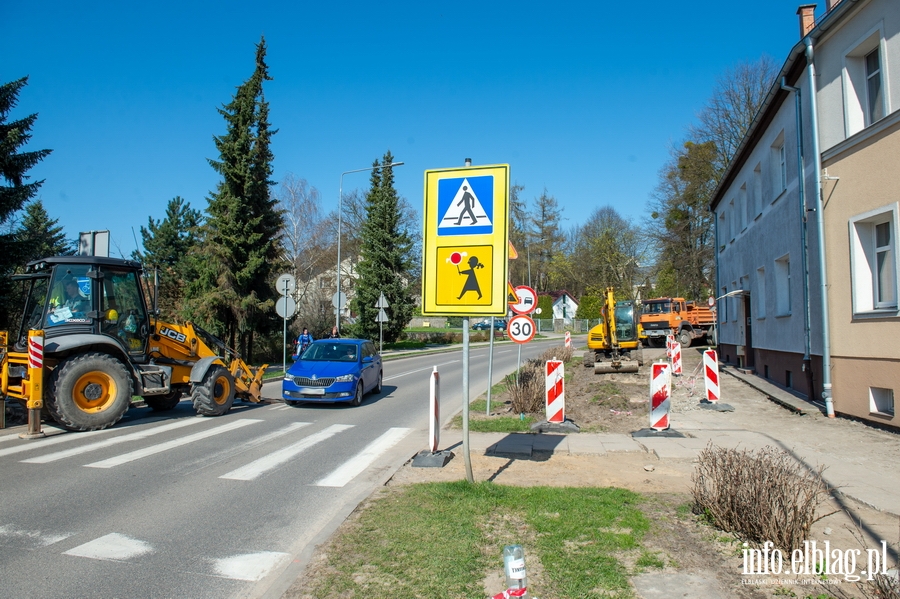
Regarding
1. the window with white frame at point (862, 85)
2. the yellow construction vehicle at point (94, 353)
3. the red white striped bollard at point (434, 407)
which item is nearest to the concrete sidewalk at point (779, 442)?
the red white striped bollard at point (434, 407)

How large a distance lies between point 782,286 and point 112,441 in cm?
1553

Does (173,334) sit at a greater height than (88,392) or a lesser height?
greater

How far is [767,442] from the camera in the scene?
9.31m

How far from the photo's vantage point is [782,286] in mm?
15867

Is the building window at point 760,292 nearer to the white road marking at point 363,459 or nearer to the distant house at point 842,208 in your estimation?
the distant house at point 842,208

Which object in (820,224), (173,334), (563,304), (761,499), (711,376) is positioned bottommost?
(761,499)

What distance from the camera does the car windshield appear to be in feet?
48.2

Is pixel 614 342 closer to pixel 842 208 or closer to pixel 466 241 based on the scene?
pixel 842 208

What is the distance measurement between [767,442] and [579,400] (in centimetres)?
541

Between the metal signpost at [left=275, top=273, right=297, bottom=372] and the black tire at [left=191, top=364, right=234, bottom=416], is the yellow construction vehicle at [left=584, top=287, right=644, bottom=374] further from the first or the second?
the black tire at [left=191, top=364, right=234, bottom=416]

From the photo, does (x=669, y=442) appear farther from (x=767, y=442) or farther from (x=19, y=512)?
(x=19, y=512)

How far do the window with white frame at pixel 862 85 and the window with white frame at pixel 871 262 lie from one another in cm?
173

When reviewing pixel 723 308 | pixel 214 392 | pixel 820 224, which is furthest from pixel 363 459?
pixel 723 308

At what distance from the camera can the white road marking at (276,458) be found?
7559 mm
